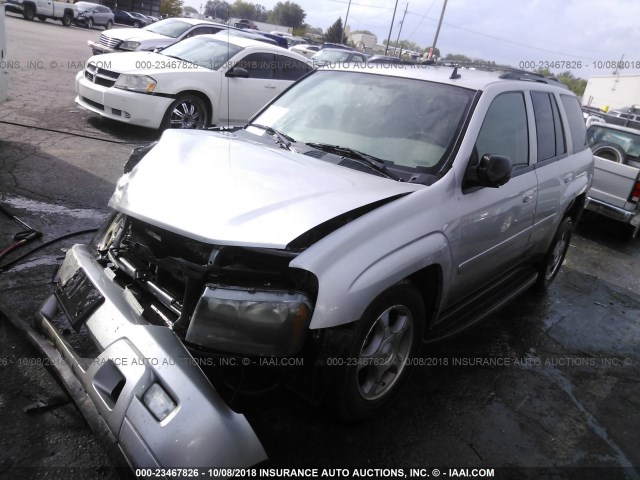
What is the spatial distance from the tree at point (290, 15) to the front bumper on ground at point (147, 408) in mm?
93242

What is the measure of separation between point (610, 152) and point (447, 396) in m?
7.01

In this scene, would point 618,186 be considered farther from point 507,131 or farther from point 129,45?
point 129,45

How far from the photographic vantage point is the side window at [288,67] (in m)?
9.35

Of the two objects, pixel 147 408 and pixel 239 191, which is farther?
pixel 239 191

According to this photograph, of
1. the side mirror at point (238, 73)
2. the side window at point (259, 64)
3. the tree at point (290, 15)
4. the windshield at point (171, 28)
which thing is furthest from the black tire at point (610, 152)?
the tree at point (290, 15)

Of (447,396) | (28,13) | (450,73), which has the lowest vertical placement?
(447,396)

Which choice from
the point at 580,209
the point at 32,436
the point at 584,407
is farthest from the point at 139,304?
the point at 580,209

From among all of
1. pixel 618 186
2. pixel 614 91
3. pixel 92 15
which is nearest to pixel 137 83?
pixel 618 186

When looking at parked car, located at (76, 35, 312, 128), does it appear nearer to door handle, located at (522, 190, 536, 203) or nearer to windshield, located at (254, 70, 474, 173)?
windshield, located at (254, 70, 474, 173)

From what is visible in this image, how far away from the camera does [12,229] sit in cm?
441

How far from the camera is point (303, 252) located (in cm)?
230

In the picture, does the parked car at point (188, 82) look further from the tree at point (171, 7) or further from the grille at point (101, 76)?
the tree at point (171, 7)

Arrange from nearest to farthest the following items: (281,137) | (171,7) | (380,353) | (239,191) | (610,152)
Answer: (239,191) < (380,353) < (281,137) < (610,152) < (171,7)

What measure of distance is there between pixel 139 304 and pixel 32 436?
0.80 metres
